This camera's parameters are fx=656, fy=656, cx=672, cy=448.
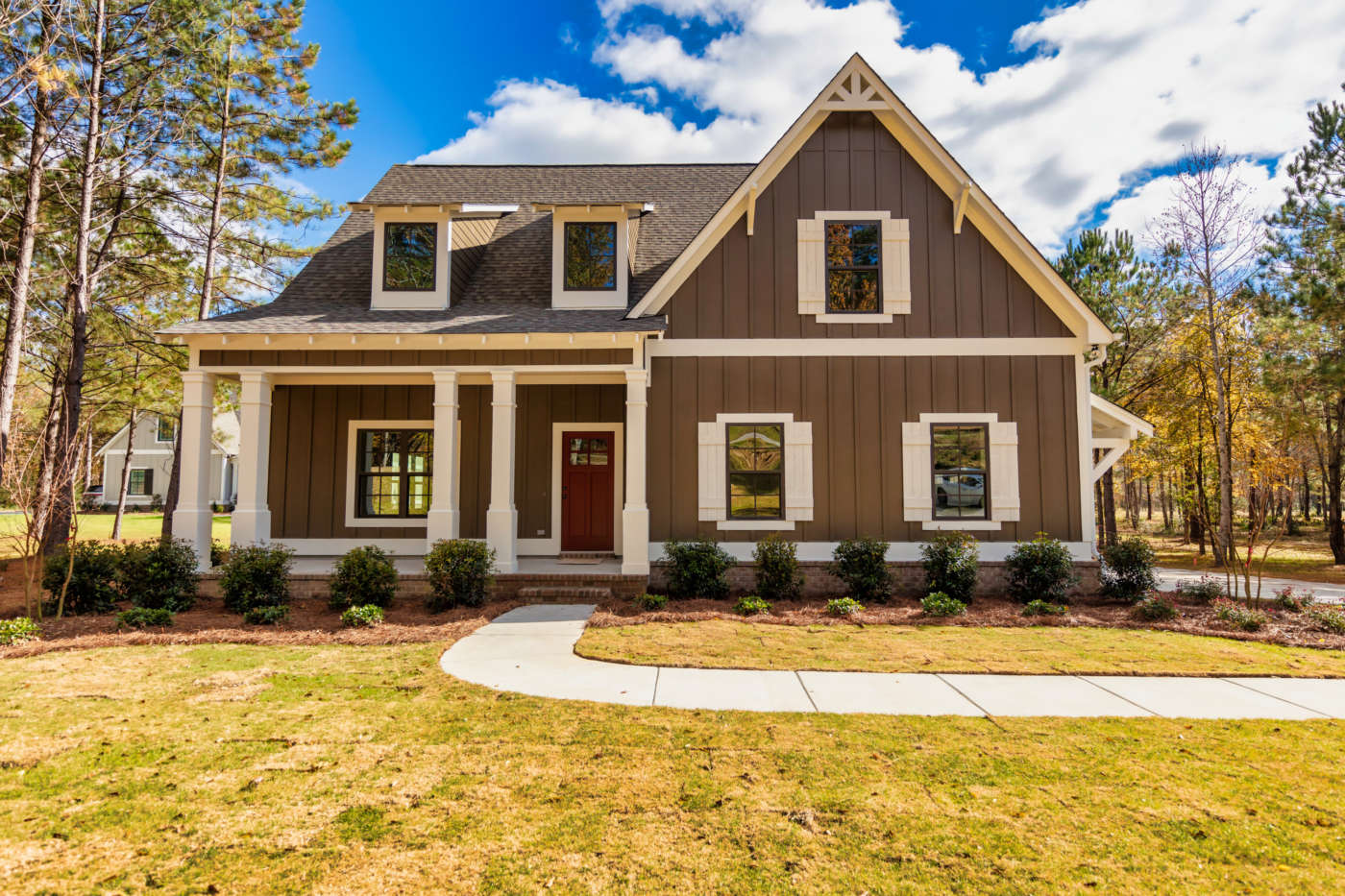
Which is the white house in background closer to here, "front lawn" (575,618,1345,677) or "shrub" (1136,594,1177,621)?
"front lawn" (575,618,1345,677)

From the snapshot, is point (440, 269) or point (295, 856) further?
point (440, 269)

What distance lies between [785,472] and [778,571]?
1607 mm

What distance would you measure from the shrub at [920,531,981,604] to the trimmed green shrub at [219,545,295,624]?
8828mm

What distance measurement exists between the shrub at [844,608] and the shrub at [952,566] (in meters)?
1.47

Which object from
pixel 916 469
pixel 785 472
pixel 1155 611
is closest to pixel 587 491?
pixel 785 472

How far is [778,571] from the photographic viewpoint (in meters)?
9.52

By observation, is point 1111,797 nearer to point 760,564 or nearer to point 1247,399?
point 760,564

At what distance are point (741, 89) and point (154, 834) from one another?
11858 mm

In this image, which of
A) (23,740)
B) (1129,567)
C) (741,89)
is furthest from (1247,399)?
(23,740)

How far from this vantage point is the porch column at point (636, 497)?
9367mm

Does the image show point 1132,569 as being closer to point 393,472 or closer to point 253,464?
point 393,472

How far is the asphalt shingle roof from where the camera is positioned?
32.9 ft

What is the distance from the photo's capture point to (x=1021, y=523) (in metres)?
10.2

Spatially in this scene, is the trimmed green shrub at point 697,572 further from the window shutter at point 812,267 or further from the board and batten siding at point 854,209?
the window shutter at point 812,267
